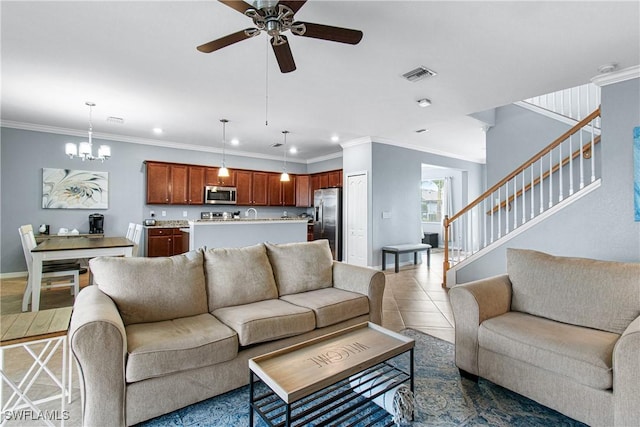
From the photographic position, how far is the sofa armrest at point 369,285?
8.90 feet

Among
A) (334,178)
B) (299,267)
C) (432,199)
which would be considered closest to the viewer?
(299,267)

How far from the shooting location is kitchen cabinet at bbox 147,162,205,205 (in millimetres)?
6289

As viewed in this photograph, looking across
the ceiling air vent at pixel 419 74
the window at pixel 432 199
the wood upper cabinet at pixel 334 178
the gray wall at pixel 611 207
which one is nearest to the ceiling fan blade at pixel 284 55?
the ceiling air vent at pixel 419 74

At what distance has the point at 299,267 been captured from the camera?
9.42 ft

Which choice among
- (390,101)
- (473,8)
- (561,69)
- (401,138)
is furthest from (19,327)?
(401,138)

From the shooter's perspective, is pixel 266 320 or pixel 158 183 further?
pixel 158 183

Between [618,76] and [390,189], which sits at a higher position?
[618,76]

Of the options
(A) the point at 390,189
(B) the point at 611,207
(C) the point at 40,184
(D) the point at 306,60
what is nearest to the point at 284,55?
(D) the point at 306,60

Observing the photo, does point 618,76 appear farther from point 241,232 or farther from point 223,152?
point 223,152

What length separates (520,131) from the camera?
5113mm

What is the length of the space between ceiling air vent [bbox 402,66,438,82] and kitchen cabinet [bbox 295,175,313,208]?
515 centimetres

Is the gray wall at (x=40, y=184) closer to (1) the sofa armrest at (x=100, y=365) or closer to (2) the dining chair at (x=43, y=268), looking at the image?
(2) the dining chair at (x=43, y=268)

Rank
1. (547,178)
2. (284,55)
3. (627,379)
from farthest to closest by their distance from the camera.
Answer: (547,178) < (284,55) < (627,379)

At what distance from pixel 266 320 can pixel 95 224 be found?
5.35m
